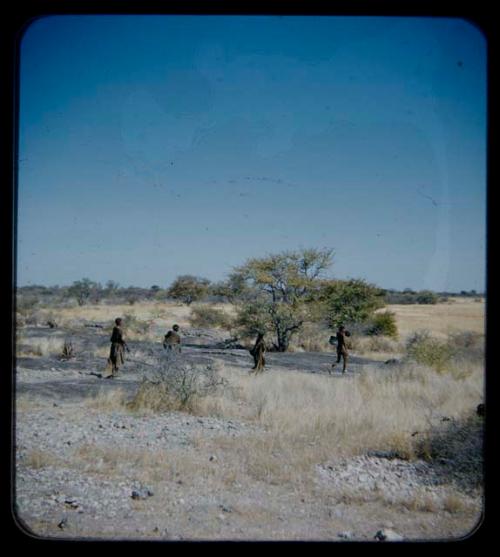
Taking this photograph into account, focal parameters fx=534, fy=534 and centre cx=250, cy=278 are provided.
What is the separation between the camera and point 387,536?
10.9 ft

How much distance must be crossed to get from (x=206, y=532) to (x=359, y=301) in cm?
1152

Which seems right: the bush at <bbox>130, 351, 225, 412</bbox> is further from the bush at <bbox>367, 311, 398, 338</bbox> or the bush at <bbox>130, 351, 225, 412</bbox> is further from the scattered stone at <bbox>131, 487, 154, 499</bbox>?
the bush at <bbox>367, 311, 398, 338</bbox>

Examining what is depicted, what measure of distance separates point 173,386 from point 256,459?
8.82ft

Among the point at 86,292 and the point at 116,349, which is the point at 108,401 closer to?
the point at 116,349

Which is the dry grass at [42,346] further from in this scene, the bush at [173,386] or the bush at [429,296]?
the bush at [429,296]

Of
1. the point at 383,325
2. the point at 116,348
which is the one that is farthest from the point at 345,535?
the point at 383,325

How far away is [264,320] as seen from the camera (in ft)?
45.2

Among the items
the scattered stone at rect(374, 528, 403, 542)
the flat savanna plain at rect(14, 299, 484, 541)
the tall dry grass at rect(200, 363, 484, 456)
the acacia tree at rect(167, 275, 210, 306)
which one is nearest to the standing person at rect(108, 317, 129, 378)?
the flat savanna plain at rect(14, 299, 484, 541)

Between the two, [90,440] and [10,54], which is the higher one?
[10,54]

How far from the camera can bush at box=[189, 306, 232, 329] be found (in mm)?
15336

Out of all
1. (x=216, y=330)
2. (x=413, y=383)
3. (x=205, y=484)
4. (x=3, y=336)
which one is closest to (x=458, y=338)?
(x=413, y=383)

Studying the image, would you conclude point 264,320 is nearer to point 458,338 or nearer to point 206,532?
point 458,338

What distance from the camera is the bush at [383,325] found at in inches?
620

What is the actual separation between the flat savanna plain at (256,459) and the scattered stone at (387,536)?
3 centimetres
